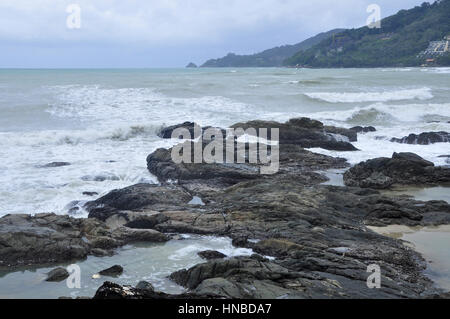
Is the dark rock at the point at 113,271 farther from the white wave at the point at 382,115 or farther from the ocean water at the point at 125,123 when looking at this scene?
the white wave at the point at 382,115

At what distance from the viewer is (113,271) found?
7168 mm

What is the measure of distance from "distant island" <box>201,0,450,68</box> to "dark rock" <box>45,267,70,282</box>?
10718cm

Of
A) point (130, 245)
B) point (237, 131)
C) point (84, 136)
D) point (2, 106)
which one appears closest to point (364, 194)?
point (130, 245)

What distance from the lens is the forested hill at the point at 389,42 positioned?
11756 centimetres

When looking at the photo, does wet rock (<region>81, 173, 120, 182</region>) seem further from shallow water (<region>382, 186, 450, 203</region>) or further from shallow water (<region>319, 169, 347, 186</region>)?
shallow water (<region>382, 186, 450, 203</region>)

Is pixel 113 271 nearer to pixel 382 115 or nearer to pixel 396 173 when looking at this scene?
pixel 396 173

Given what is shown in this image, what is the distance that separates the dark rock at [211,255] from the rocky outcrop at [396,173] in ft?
19.0

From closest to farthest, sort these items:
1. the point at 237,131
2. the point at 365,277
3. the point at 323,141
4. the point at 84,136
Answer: the point at 365,277 → the point at 323,141 → the point at 237,131 → the point at 84,136

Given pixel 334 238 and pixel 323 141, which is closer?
pixel 334 238

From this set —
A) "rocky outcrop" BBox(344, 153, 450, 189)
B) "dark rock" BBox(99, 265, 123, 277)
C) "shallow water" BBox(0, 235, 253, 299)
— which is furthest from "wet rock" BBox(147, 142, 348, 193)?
"dark rock" BBox(99, 265, 123, 277)

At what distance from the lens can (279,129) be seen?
57.8 feet

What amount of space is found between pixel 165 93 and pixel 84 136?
21.8 metres
